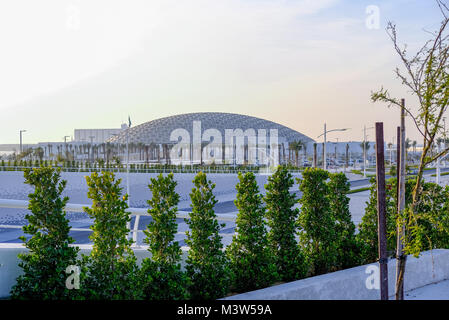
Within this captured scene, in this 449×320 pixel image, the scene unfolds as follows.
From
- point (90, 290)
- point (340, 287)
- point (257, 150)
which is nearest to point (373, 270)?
point (340, 287)

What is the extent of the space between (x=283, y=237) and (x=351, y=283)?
1.08m

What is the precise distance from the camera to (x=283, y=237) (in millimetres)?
5961

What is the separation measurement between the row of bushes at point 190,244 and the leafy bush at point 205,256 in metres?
0.01

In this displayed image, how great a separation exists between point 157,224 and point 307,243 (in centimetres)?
269

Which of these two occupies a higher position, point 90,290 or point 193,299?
point 90,290

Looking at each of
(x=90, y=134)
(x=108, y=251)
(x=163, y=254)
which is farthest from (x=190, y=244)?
(x=90, y=134)

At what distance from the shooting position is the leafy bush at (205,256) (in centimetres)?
499

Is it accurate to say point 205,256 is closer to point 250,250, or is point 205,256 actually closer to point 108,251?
point 250,250

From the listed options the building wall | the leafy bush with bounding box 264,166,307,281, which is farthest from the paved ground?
the building wall

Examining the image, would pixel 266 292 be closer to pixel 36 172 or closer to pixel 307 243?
pixel 307 243

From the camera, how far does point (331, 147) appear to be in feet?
385
